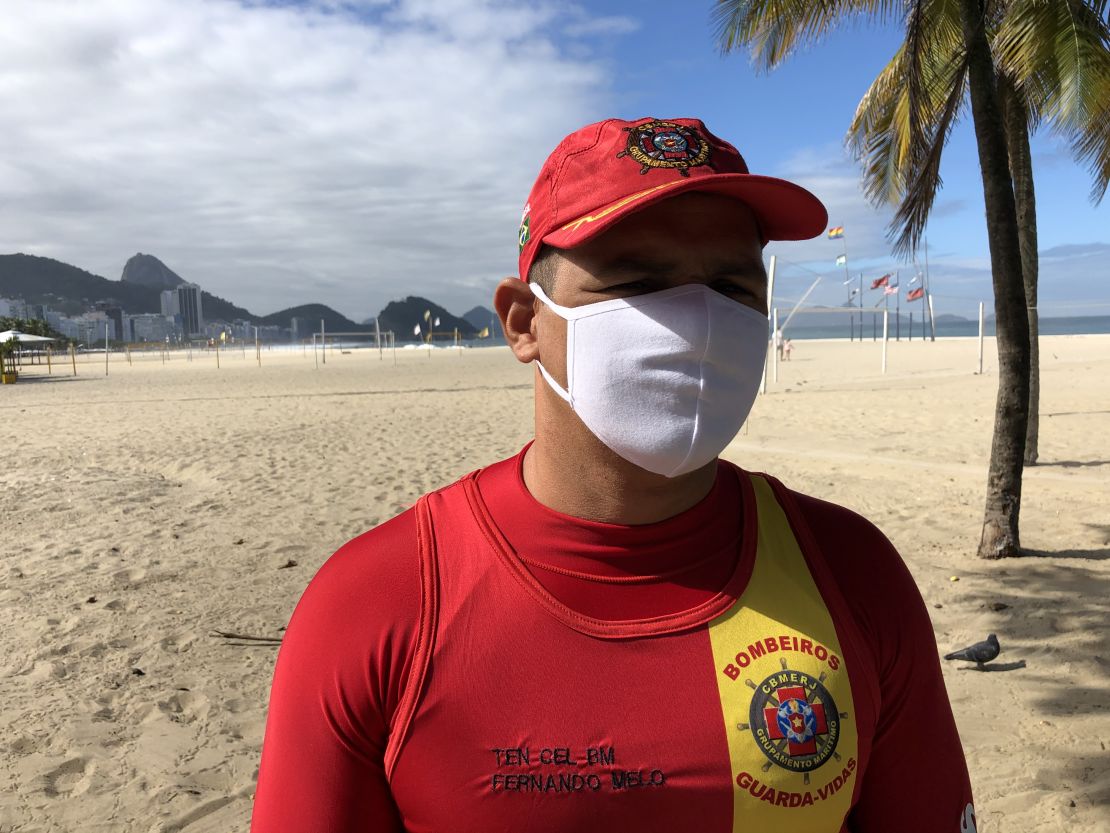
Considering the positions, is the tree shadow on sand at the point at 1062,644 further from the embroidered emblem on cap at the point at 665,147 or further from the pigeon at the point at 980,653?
the embroidered emblem on cap at the point at 665,147

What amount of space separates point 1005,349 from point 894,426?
732cm

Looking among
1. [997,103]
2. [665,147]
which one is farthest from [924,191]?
[665,147]

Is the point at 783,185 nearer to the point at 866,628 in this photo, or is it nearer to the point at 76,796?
the point at 866,628

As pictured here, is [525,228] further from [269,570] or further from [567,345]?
[269,570]

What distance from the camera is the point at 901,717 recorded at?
1.22 m

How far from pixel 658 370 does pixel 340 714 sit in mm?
732

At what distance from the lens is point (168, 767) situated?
346 centimetres

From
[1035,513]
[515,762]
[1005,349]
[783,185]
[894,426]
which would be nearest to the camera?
[515,762]

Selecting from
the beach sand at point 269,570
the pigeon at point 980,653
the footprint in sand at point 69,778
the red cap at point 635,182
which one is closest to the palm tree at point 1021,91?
the beach sand at point 269,570

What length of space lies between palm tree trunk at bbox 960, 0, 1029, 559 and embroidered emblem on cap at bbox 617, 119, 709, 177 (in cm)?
537

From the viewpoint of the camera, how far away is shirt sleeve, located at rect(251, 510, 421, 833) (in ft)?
3.60

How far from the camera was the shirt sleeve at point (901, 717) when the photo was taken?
1224mm

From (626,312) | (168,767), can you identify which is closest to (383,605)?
(626,312)

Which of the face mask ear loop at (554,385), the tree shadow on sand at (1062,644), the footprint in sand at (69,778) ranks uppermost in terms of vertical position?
the face mask ear loop at (554,385)
